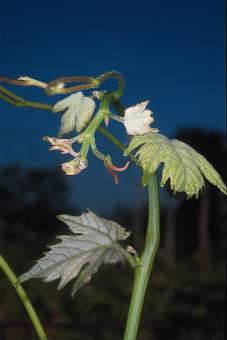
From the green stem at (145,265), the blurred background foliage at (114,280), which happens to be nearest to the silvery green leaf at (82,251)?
the green stem at (145,265)

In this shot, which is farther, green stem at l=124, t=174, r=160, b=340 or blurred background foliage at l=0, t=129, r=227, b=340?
blurred background foliage at l=0, t=129, r=227, b=340

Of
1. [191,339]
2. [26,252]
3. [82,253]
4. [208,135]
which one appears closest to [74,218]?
[82,253]

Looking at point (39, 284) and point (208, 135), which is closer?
point (39, 284)

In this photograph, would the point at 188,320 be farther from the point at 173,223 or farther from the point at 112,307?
the point at 173,223

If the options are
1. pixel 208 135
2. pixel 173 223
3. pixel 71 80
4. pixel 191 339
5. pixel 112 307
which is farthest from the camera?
pixel 208 135

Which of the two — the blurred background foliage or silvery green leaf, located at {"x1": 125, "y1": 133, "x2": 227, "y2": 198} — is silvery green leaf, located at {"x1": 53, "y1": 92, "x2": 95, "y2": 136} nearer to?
silvery green leaf, located at {"x1": 125, "y1": 133, "x2": 227, "y2": 198}

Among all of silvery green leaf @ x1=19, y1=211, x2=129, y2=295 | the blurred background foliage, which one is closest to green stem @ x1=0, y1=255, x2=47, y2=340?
silvery green leaf @ x1=19, y1=211, x2=129, y2=295

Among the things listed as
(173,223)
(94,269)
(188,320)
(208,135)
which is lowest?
(94,269)
